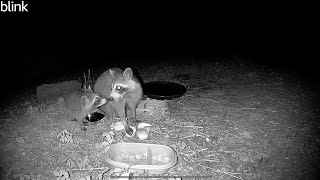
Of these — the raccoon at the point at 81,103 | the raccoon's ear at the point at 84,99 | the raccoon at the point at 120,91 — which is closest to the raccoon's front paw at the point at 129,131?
the raccoon at the point at 120,91

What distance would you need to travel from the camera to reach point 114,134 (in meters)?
5.15

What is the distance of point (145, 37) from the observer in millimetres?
13719

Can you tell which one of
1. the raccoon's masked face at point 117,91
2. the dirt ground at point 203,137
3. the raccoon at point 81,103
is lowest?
the dirt ground at point 203,137

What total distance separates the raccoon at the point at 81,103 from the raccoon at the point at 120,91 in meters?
0.23

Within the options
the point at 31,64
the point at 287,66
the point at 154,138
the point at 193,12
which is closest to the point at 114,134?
the point at 154,138

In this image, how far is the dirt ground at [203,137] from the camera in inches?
168

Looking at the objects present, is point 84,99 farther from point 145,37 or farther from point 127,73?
point 145,37

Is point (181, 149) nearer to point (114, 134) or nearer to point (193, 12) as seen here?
point (114, 134)

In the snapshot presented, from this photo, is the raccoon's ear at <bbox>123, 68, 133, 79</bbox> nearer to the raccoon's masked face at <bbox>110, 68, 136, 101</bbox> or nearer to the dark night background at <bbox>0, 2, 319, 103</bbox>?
the raccoon's masked face at <bbox>110, 68, 136, 101</bbox>

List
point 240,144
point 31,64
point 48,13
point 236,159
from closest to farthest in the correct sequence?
point 236,159 → point 240,144 → point 31,64 → point 48,13

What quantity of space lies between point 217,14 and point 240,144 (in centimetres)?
1319

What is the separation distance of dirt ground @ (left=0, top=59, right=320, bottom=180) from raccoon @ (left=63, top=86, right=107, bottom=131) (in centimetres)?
27

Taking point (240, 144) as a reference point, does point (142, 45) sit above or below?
above

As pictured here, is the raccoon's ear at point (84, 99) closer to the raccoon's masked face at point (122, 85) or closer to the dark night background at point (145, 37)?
the raccoon's masked face at point (122, 85)
